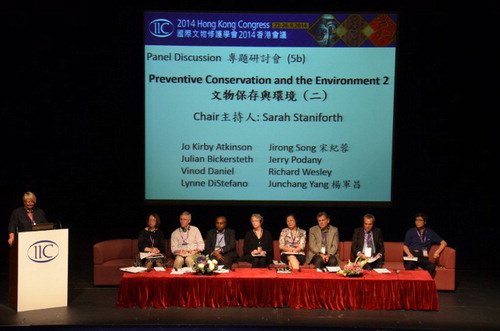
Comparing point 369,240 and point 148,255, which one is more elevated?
point 369,240

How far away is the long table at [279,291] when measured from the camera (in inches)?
236

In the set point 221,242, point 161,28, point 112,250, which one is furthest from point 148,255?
point 161,28

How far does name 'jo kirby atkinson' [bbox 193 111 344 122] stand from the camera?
751cm

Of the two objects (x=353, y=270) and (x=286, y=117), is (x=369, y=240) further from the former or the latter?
(x=286, y=117)

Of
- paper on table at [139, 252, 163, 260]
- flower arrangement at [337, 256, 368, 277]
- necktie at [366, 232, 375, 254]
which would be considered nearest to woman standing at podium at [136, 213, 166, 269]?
paper on table at [139, 252, 163, 260]

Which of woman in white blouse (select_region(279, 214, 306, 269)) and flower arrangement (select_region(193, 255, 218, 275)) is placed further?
woman in white blouse (select_region(279, 214, 306, 269))

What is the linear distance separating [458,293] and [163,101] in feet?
14.6

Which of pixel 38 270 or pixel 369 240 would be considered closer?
pixel 38 270

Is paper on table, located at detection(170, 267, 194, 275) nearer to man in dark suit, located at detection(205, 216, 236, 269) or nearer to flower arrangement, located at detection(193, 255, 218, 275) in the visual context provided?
flower arrangement, located at detection(193, 255, 218, 275)

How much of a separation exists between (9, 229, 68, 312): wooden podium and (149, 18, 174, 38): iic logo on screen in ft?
9.66

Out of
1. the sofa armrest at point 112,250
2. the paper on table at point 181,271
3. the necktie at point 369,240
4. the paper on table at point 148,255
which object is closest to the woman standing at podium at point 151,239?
the paper on table at point 148,255

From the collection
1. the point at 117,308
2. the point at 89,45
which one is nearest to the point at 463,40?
the point at 89,45

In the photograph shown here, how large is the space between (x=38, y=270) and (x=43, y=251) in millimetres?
201

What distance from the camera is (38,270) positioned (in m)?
5.86
